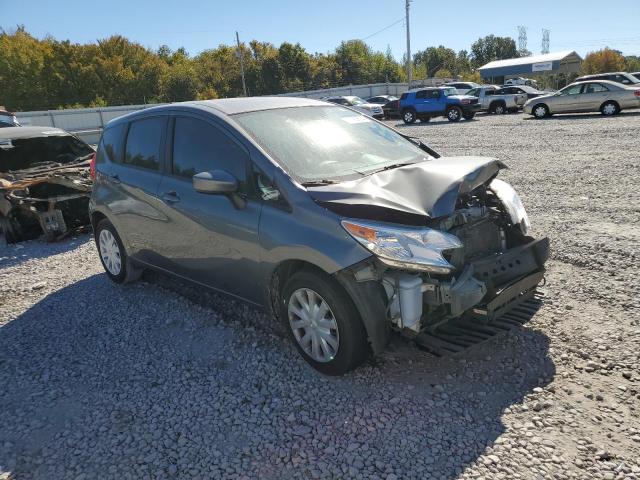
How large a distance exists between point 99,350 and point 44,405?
737mm

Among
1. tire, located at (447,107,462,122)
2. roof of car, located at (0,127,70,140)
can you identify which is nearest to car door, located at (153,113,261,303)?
roof of car, located at (0,127,70,140)

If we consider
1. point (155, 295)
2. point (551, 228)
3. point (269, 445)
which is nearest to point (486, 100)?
point (551, 228)

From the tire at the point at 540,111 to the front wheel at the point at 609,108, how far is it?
213 cm

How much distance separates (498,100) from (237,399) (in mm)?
26243

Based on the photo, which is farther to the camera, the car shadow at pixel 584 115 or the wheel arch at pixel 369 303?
the car shadow at pixel 584 115

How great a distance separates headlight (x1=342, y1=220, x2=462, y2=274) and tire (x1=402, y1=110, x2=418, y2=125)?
76.7 feet

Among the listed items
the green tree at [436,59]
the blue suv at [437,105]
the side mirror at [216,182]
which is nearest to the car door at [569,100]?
the blue suv at [437,105]

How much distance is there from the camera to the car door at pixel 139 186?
457cm

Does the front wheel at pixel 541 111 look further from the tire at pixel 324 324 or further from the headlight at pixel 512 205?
the tire at pixel 324 324

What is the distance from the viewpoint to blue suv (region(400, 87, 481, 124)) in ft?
78.0

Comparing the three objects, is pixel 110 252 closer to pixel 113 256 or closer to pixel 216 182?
pixel 113 256

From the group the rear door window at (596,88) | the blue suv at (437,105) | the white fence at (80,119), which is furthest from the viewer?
the white fence at (80,119)

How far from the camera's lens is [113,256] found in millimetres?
5461

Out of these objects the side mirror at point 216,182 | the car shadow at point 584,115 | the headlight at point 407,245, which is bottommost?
the headlight at point 407,245
